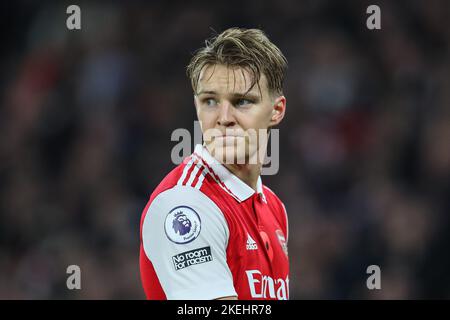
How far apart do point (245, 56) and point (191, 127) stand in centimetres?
546

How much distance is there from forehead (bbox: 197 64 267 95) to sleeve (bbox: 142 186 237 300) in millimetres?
487

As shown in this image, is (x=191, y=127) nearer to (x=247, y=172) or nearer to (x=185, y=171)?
(x=247, y=172)

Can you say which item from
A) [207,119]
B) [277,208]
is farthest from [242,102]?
[277,208]

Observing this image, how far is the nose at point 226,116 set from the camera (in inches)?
129

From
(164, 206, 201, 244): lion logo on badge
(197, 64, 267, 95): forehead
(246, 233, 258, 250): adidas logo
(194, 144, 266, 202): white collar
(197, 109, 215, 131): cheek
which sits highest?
(197, 64, 267, 95): forehead

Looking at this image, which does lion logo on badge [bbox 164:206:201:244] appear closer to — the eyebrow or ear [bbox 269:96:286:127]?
the eyebrow

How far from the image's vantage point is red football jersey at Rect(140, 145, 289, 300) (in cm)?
306

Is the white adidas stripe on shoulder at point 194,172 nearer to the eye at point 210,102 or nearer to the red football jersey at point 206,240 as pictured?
the red football jersey at point 206,240

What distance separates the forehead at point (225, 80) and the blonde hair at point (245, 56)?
19mm

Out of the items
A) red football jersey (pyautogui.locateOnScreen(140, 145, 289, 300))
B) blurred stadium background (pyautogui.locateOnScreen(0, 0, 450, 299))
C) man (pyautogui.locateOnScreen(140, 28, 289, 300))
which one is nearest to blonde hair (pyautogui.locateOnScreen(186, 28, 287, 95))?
man (pyautogui.locateOnScreen(140, 28, 289, 300))

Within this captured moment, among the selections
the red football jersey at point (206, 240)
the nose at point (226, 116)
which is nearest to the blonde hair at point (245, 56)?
the nose at point (226, 116)
